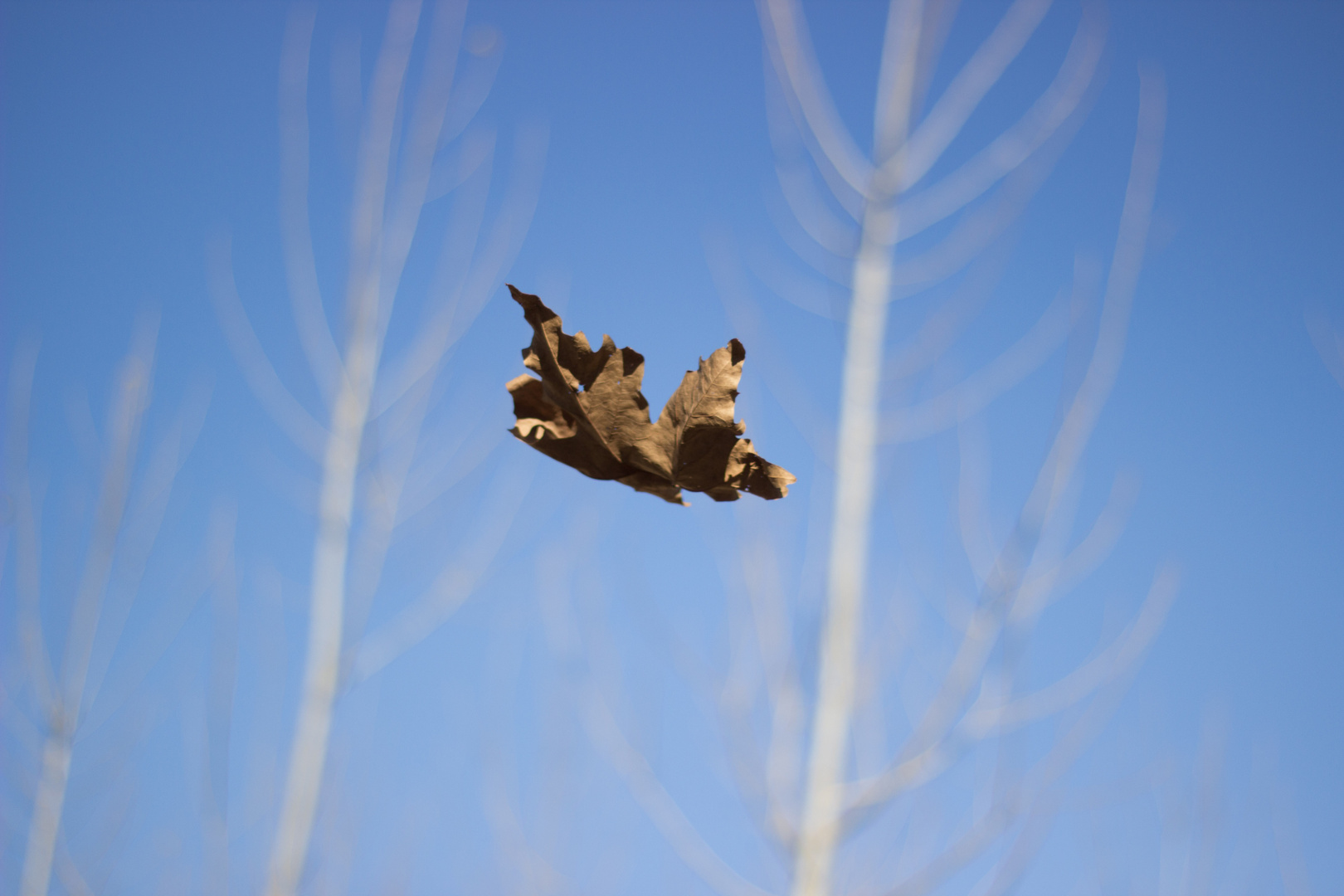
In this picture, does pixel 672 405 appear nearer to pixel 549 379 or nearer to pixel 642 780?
pixel 549 379

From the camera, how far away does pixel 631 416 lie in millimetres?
712

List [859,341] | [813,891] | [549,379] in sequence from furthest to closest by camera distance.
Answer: [859,341], [813,891], [549,379]

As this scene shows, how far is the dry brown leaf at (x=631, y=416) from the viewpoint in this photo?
684 millimetres

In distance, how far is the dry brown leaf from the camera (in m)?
0.68

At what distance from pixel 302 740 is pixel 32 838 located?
1867 millimetres

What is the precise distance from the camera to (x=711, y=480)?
0.72 metres

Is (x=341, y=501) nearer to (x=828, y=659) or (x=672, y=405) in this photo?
(x=828, y=659)

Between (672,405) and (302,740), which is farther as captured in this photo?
(302,740)

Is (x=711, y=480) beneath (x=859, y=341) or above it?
beneath

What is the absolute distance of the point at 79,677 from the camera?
3.54 metres

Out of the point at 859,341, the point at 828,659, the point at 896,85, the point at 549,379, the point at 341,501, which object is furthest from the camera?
the point at 341,501

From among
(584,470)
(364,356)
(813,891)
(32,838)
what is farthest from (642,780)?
(32,838)

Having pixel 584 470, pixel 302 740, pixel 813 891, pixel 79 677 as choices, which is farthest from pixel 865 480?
pixel 79 677

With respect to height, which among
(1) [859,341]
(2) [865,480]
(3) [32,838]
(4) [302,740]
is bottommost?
(3) [32,838]
